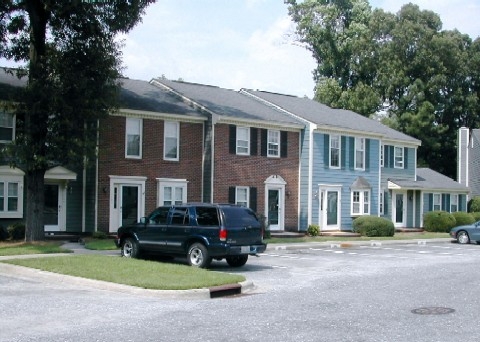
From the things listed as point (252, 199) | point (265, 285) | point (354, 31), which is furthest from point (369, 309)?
point (354, 31)

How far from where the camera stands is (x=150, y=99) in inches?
1296

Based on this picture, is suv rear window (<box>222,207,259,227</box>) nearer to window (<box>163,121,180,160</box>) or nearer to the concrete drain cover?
the concrete drain cover

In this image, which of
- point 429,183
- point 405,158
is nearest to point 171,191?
point 405,158

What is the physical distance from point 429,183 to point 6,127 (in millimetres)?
27228

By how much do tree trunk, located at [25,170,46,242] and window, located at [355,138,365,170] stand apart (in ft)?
62.0

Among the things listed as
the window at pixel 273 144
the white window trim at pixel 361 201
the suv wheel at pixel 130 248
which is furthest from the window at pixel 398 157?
the suv wheel at pixel 130 248

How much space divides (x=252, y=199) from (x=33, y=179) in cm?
1207

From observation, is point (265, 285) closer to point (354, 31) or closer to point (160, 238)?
point (160, 238)

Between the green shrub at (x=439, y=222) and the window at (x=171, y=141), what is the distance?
18.0 m

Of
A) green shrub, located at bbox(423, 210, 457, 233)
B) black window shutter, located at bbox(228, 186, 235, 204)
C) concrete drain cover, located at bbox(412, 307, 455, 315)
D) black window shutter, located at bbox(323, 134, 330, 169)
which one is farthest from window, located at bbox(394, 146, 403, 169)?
concrete drain cover, located at bbox(412, 307, 455, 315)

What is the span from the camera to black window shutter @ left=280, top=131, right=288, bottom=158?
116ft

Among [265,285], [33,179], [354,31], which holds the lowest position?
[265,285]

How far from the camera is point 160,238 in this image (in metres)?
20.4

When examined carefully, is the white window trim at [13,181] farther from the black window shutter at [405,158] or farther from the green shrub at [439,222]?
the green shrub at [439,222]
